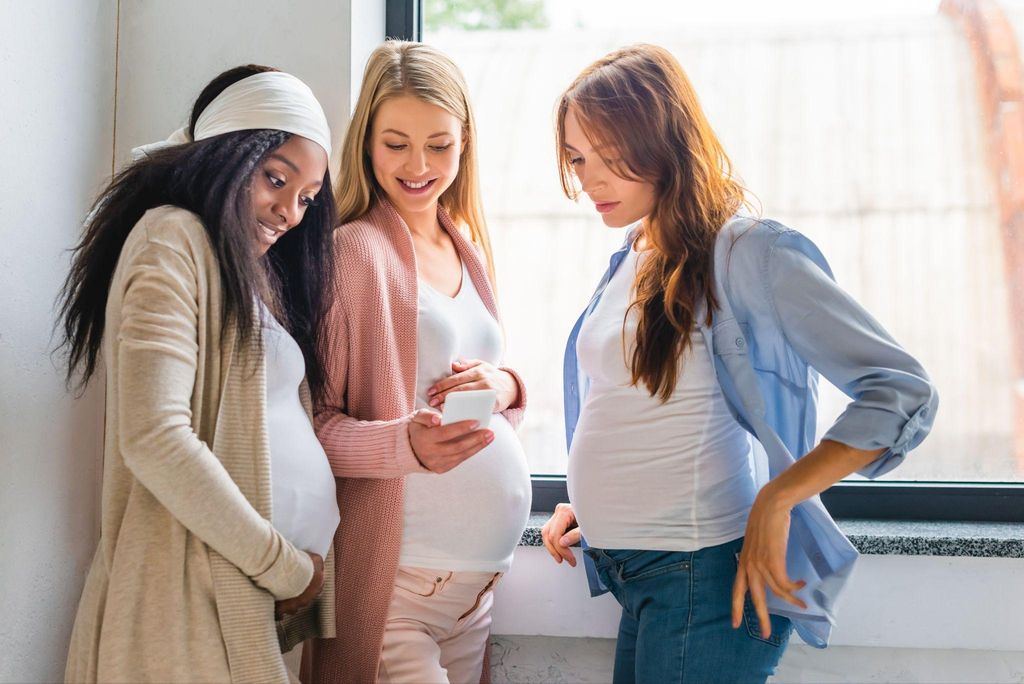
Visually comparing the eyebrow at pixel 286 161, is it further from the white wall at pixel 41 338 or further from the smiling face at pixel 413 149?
the white wall at pixel 41 338

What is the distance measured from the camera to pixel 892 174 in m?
2.13

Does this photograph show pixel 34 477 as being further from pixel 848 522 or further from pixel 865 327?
pixel 848 522

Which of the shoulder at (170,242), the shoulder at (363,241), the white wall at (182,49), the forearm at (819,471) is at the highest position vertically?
the white wall at (182,49)

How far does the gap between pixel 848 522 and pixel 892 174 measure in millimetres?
799

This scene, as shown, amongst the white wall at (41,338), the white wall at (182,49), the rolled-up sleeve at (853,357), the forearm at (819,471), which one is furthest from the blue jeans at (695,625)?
the white wall at (182,49)

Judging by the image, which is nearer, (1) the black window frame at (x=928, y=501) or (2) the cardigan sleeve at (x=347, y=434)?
(2) the cardigan sleeve at (x=347, y=434)

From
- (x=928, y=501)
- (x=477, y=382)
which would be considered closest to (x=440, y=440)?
(x=477, y=382)

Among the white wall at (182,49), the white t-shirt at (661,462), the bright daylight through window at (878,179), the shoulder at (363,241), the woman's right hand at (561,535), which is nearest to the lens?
the white t-shirt at (661,462)

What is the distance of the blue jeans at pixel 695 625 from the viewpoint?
4.82 feet

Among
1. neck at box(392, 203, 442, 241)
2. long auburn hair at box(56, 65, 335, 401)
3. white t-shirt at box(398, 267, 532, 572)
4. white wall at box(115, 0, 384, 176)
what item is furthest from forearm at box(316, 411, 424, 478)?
white wall at box(115, 0, 384, 176)

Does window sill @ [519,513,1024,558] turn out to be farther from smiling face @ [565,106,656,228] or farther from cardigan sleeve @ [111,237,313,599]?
cardigan sleeve @ [111,237,313,599]

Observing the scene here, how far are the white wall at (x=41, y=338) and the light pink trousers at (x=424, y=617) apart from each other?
63 centimetres

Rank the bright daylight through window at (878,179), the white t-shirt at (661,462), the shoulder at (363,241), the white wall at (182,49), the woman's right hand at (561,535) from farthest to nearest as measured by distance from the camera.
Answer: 1. the bright daylight through window at (878,179)
2. the white wall at (182,49)
3. the woman's right hand at (561,535)
4. the shoulder at (363,241)
5. the white t-shirt at (661,462)

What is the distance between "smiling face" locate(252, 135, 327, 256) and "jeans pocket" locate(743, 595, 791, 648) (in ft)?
3.07
